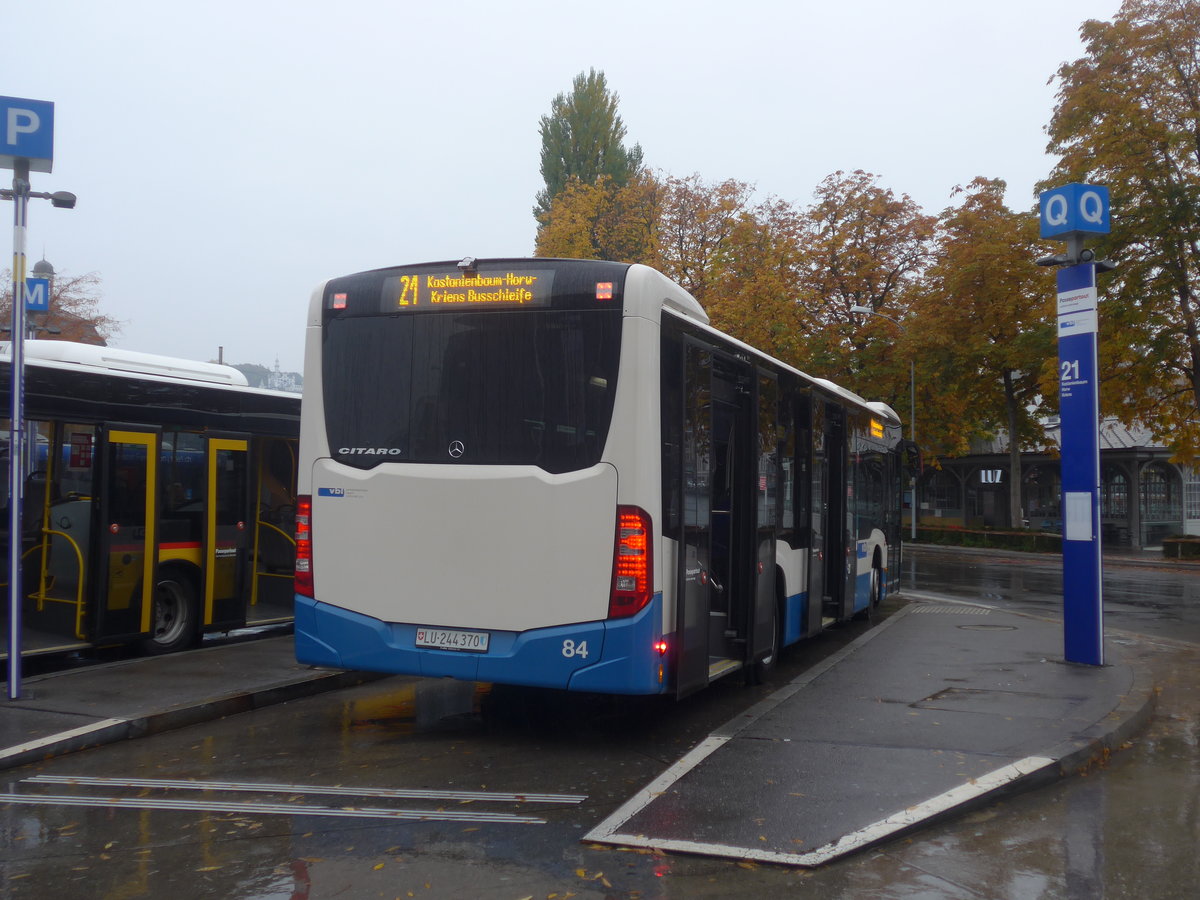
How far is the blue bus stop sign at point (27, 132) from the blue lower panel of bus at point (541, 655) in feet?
15.5

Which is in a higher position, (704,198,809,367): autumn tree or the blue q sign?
(704,198,809,367): autumn tree

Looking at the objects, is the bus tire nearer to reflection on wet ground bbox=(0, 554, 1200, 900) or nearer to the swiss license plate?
reflection on wet ground bbox=(0, 554, 1200, 900)

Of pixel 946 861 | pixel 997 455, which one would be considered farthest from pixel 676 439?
pixel 997 455

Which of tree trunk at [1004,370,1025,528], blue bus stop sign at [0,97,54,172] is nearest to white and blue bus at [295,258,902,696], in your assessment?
blue bus stop sign at [0,97,54,172]

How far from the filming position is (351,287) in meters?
8.23

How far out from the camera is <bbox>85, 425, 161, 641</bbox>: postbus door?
1071 centimetres

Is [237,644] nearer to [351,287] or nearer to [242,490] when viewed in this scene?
[242,490]

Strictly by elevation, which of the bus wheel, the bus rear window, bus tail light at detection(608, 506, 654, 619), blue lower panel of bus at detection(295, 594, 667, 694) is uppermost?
the bus rear window

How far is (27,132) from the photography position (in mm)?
9242

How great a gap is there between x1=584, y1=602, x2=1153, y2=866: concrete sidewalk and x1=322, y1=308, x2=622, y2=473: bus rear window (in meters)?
2.31

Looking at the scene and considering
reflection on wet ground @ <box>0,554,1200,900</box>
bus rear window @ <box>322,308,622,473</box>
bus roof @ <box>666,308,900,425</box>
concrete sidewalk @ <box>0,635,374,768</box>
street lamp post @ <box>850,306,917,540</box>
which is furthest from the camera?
street lamp post @ <box>850,306,917,540</box>

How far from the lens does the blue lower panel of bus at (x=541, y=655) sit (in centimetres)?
727

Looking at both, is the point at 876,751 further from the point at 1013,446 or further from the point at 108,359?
the point at 1013,446

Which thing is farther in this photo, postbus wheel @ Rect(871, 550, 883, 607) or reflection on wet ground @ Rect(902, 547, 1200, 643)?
reflection on wet ground @ Rect(902, 547, 1200, 643)
